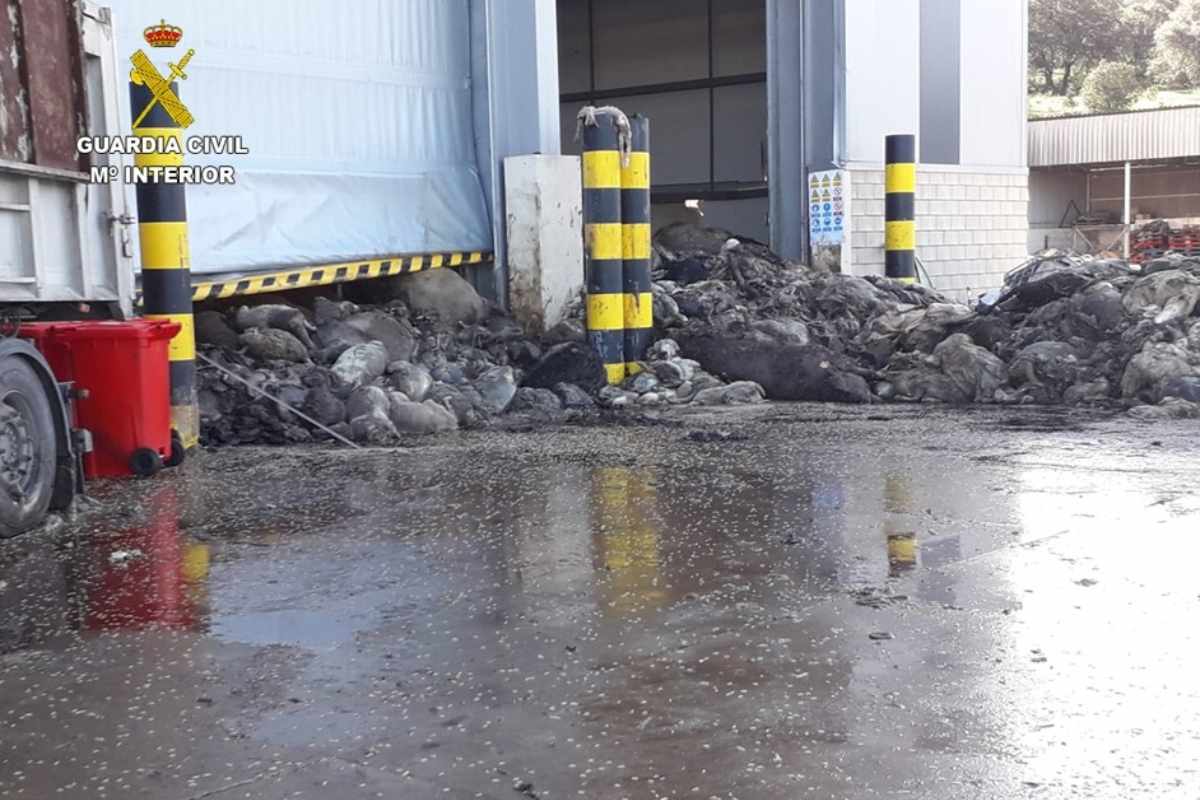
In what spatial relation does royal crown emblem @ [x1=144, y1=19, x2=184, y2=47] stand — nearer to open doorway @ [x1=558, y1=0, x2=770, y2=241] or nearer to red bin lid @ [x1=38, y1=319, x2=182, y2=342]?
red bin lid @ [x1=38, y1=319, x2=182, y2=342]

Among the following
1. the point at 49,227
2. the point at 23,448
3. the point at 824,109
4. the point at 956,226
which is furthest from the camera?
the point at 956,226

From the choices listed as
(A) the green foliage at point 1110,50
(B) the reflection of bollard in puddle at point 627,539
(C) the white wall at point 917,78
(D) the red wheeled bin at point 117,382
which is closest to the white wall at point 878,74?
(C) the white wall at point 917,78

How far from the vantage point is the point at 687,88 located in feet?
60.7

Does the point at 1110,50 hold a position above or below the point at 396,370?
above

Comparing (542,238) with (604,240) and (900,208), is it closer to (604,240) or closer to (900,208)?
(604,240)

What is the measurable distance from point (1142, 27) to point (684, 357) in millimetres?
54785

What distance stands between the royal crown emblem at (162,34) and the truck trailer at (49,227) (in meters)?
1.85

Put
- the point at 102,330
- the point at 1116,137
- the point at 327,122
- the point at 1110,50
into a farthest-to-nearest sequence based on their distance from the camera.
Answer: the point at 1110,50
the point at 1116,137
the point at 327,122
the point at 102,330

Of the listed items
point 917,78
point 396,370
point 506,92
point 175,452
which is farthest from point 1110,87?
point 175,452

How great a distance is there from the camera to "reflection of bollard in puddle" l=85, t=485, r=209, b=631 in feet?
13.5

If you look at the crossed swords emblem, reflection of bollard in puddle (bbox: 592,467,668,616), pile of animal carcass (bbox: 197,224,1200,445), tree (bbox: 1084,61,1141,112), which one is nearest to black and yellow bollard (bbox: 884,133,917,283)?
pile of animal carcass (bbox: 197,224,1200,445)

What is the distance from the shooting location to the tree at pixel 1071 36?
58.2 meters

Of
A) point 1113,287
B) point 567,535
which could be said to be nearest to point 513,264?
point 1113,287

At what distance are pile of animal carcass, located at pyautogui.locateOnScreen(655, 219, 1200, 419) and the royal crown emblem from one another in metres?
4.24
